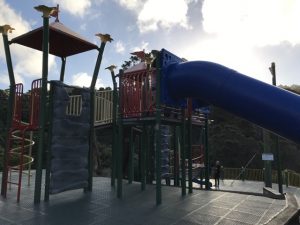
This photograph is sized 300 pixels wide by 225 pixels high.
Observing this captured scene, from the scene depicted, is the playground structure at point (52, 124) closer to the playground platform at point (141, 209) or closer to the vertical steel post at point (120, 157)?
the playground platform at point (141, 209)

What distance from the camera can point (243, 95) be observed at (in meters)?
5.96

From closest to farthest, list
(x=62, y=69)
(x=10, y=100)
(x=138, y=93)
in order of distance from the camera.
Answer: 1. (x=138, y=93)
2. (x=10, y=100)
3. (x=62, y=69)

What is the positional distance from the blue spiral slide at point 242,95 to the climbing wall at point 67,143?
2755 millimetres

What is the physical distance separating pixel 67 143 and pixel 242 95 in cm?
455

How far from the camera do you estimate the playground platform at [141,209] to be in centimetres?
596

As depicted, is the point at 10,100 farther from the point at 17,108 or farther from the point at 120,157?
the point at 120,157

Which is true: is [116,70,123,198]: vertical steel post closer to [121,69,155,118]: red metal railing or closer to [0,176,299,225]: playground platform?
[121,69,155,118]: red metal railing

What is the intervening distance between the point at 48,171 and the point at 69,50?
461cm

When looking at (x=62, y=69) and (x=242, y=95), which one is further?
(x=62, y=69)

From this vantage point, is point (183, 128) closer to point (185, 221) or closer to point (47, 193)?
point (185, 221)

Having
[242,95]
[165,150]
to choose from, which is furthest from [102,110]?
[242,95]

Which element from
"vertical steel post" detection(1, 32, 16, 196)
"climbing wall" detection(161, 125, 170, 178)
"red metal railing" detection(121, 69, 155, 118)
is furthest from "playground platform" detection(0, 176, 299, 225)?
"climbing wall" detection(161, 125, 170, 178)

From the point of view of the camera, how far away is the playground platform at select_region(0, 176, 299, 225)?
5.96 metres

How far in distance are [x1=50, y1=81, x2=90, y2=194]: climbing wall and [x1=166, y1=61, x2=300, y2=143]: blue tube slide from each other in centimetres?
286
